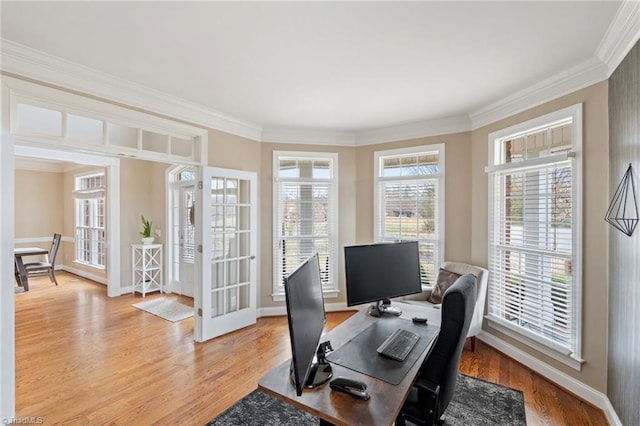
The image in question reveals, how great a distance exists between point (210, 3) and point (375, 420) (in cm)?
216

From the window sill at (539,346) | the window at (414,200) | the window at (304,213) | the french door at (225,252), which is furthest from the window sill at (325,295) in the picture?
the window sill at (539,346)

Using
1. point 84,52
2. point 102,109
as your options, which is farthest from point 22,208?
point 84,52

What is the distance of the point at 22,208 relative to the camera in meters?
6.80

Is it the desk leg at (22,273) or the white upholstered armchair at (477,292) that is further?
the desk leg at (22,273)

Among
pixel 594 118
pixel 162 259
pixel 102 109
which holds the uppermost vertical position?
pixel 102 109

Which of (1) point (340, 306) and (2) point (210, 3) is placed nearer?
(2) point (210, 3)

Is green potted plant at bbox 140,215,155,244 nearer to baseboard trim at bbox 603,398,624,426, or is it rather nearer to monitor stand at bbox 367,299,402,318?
monitor stand at bbox 367,299,402,318

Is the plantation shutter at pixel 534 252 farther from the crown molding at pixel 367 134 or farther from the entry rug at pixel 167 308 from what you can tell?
the entry rug at pixel 167 308

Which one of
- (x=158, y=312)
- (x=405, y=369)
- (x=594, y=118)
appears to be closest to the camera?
(x=405, y=369)

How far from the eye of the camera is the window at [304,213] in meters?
4.21

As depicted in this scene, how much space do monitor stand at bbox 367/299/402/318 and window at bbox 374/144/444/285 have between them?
5.82ft

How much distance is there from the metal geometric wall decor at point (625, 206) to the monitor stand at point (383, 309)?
1.52m

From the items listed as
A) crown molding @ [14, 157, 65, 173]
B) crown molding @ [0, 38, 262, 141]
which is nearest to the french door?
crown molding @ [0, 38, 262, 141]

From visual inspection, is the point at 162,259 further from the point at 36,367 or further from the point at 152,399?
the point at 152,399
